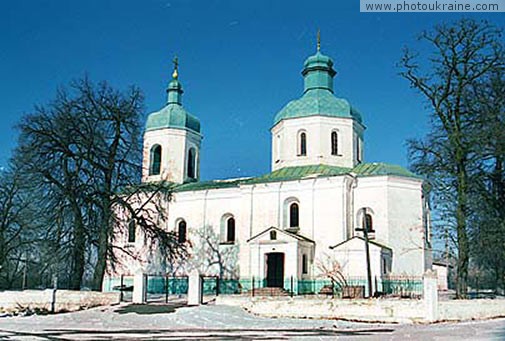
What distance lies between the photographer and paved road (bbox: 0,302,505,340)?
15.9m

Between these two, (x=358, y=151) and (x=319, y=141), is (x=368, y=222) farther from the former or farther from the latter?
(x=358, y=151)

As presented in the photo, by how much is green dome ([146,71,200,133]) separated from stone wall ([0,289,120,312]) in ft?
57.5

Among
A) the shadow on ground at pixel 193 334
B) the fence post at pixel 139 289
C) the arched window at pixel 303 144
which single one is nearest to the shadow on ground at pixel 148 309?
Result: the fence post at pixel 139 289

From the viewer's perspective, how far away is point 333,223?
32.3m

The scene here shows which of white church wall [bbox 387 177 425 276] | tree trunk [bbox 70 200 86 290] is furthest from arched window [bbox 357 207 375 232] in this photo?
tree trunk [bbox 70 200 86 290]

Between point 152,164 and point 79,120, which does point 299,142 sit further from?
point 79,120

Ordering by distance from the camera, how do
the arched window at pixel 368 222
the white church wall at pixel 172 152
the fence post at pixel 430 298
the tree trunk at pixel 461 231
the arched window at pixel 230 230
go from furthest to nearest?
the white church wall at pixel 172 152 → the arched window at pixel 230 230 → the arched window at pixel 368 222 → the tree trunk at pixel 461 231 → the fence post at pixel 430 298

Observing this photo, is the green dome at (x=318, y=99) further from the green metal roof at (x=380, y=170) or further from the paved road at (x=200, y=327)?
the paved road at (x=200, y=327)

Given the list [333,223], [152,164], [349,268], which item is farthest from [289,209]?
[152,164]

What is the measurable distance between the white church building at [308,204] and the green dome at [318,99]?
7cm

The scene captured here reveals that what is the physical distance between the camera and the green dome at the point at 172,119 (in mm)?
40500

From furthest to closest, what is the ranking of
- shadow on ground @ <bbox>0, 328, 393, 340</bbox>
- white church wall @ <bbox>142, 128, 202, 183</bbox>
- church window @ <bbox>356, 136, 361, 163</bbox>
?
white church wall @ <bbox>142, 128, 202, 183</bbox>, church window @ <bbox>356, 136, 361, 163</bbox>, shadow on ground @ <bbox>0, 328, 393, 340</bbox>

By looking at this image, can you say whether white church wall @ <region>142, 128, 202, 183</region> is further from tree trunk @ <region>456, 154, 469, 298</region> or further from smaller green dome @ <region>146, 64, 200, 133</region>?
tree trunk @ <region>456, 154, 469, 298</region>

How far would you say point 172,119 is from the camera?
4056 cm
